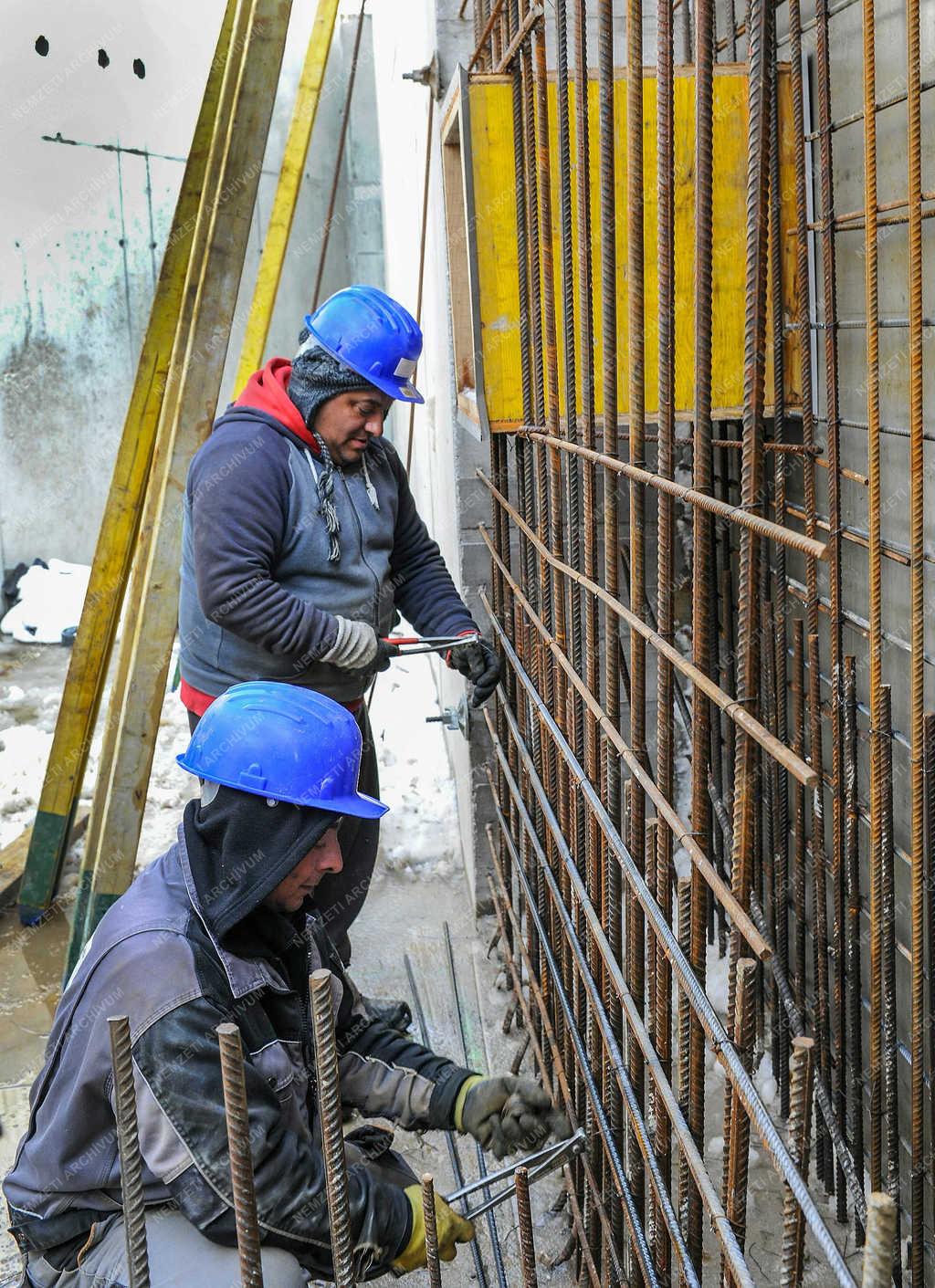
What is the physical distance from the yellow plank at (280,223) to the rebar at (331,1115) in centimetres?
356

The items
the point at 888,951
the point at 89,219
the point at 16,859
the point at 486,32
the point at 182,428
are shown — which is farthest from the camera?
the point at 89,219

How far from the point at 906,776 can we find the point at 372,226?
961 centimetres

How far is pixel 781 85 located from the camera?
304cm

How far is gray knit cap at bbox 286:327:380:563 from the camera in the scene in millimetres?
3338

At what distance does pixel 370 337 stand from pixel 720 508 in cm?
187

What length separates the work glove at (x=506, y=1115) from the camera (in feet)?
7.97

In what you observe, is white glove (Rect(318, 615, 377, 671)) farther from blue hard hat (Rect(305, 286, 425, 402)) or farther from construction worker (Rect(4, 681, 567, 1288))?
construction worker (Rect(4, 681, 567, 1288))

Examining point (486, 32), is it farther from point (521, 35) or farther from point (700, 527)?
point (700, 527)

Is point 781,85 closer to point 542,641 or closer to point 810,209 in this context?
point 810,209

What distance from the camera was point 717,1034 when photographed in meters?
1.59

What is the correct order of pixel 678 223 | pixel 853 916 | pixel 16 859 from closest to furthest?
pixel 853 916 < pixel 678 223 < pixel 16 859

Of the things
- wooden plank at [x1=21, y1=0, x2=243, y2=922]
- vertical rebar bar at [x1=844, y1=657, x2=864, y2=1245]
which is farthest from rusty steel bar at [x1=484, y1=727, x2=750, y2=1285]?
wooden plank at [x1=21, y1=0, x2=243, y2=922]

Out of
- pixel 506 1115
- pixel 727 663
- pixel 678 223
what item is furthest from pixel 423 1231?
pixel 678 223

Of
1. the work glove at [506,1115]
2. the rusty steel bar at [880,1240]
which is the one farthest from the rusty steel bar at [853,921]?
the rusty steel bar at [880,1240]
